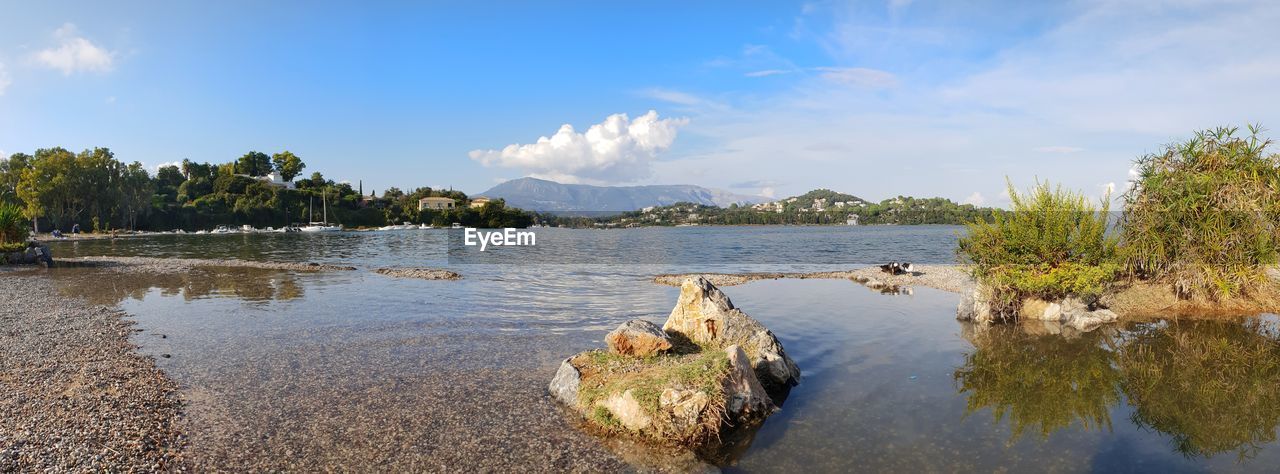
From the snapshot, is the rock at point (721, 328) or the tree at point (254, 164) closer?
the rock at point (721, 328)

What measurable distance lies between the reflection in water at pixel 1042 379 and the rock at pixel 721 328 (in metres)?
3.09

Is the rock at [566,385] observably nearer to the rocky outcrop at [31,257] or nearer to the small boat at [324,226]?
the rocky outcrop at [31,257]

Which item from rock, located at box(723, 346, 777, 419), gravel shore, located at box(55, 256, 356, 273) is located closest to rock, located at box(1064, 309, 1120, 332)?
rock, located at box(723, 346, 777, 419)

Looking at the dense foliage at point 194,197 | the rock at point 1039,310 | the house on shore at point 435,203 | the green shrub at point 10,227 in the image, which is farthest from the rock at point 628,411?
the house on shore at point 435,203

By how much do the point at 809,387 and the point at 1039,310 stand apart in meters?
9.69

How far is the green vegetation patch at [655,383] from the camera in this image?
7.82 m

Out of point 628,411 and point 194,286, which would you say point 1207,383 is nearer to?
point 628,411

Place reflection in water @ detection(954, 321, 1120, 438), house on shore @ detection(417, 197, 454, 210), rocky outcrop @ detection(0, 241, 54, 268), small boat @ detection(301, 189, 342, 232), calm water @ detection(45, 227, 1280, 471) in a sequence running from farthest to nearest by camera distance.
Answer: house on shore @ detection(417, 197, 454, 210)
small boat @ detection(301, 189, 342, 232)
rocky outcrop @ detection(0, 241, 54, 268)
reflection in water @ detection(954, 321, 1120, 438)
calm water @ detection(45, 227, 1280, 471)

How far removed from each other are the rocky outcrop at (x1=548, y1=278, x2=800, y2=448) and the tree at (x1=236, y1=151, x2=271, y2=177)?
501 feet

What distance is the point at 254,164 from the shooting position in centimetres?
13988

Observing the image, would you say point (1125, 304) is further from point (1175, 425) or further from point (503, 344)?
point (503, 344)

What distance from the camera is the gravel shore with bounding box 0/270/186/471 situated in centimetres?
703

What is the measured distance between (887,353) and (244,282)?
26.3m

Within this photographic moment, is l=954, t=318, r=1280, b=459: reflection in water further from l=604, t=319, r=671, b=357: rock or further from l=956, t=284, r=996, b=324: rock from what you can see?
l=604, t=319, r=671, b=357: rock
